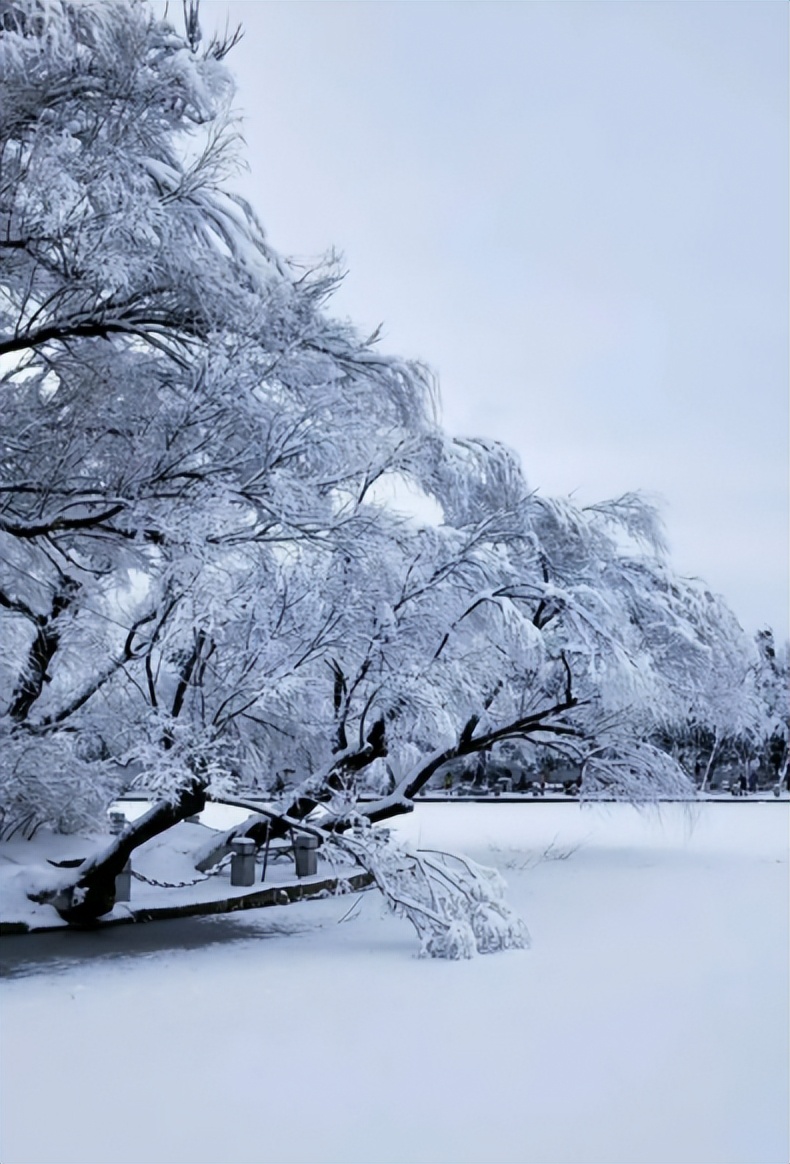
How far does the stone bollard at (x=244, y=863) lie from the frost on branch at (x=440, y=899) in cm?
305

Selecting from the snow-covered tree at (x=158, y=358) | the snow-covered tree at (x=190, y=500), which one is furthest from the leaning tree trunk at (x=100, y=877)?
the snow-covered tree at (x=158, y=358)

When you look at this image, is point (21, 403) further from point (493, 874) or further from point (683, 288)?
point (683, 288)

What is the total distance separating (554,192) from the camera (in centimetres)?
1381

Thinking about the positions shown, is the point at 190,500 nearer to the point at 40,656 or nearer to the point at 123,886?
the point at 40,656

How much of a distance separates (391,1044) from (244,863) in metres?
7.18

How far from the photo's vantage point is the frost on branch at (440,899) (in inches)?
367

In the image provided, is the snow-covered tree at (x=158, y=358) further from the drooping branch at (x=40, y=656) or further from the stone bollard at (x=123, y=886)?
the stone bollard at (x=123, y=886)

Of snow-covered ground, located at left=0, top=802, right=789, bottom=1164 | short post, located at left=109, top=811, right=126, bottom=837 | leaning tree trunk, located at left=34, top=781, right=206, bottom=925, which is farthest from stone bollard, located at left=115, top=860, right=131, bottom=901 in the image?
short post, located at left=109, top=811, right=126, bottom=837

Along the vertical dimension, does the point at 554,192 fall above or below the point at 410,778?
above

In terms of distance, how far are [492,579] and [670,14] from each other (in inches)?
280

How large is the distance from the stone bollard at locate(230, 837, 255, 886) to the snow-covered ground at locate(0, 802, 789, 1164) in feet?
4.29

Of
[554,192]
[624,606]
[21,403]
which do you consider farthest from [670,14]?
[624,606]

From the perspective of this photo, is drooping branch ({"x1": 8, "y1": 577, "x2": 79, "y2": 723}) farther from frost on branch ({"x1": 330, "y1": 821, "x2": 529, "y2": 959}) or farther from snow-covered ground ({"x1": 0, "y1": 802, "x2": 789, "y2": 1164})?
frost on branch ({"x1": 330, "y1": 821, "x2": 529, "y2": 959})

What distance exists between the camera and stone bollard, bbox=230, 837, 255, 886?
43.0ft
